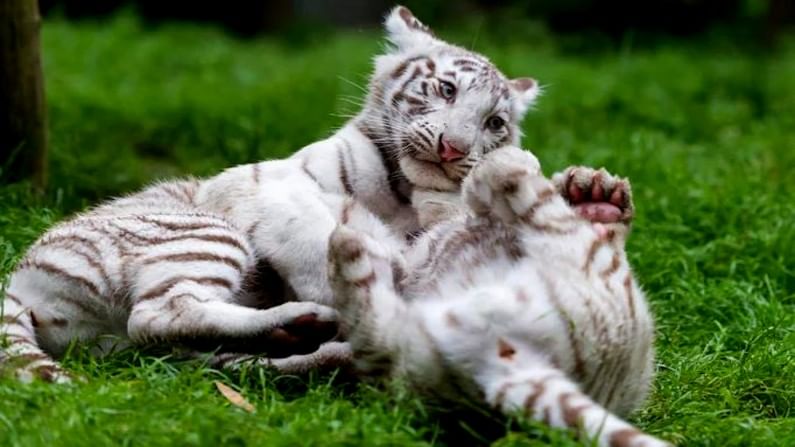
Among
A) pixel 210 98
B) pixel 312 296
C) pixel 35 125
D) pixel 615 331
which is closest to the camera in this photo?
pixel 615 331

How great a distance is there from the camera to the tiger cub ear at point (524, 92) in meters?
5.11

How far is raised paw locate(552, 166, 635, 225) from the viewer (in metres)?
4.22

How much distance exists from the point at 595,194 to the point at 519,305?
79cm

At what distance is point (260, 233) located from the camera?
4422 mm

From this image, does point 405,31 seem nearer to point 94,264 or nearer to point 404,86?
point 404,86

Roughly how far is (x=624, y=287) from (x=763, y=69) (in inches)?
299

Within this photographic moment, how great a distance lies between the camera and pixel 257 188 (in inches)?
180

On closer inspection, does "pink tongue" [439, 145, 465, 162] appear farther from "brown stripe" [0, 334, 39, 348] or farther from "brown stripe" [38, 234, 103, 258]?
"brown stripe" [0, 334, 39, 348]

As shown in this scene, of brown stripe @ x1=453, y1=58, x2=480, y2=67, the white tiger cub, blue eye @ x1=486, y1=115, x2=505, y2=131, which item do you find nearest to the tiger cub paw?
the white tiger cub

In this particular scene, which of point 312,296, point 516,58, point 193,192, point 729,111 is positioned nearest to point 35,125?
point 193,192

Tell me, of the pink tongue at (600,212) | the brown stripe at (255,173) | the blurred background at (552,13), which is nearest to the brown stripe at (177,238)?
the brown stripe at (255,173)

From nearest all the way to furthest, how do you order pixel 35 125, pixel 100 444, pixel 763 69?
pixel 100 444
pixel 35 125
pixel 763 69

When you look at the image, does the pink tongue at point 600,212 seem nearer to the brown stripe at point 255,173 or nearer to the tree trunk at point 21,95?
the brown stripe at point 255,173

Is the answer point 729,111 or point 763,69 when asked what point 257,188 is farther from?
point 763,69
